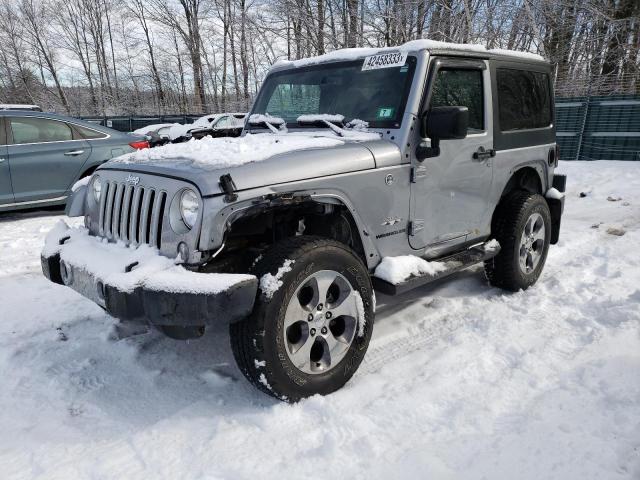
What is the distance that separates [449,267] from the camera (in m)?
3.66

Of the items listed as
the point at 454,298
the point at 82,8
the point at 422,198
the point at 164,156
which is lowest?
the point at 454,298

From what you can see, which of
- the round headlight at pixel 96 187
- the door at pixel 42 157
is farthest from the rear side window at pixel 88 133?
the round headlight at pixel 96 187

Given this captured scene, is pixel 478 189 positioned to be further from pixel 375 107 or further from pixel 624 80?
pixel 624 80

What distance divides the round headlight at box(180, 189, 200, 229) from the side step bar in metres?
1.31

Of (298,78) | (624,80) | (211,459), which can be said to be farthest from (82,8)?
A: (211,459)

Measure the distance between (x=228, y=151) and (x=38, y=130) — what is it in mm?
5942

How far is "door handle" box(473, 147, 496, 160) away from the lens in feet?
12.5

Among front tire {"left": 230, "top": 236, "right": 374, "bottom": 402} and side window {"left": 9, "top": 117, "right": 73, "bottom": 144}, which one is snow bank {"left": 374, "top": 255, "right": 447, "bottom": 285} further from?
side window {"left": 9, "top": 117, "right": 73, "bottom": 144}

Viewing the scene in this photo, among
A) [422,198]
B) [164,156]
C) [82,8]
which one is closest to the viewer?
[164,156]

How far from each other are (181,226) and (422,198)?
170cm

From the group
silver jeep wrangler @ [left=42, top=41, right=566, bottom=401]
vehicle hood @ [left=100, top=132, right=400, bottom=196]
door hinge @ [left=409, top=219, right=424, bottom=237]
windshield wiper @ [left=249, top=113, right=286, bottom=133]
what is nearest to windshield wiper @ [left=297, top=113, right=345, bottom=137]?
silver jeep wrangler @ [left=42, top=41, right=566, bottom=401]

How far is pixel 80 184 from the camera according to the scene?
11.7ft

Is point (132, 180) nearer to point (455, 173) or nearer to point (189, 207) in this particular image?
point (189, 207)

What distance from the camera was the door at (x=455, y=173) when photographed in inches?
135
